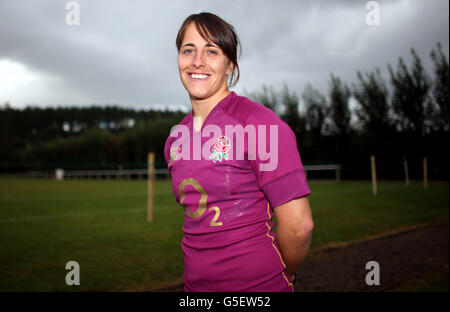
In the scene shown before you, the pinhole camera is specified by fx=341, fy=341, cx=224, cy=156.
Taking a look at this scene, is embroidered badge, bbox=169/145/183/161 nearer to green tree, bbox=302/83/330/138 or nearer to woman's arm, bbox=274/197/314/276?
woman's arm, bbox=274/197/314/276

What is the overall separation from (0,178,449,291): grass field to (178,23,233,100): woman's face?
3.47 meters

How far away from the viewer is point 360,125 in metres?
31.6

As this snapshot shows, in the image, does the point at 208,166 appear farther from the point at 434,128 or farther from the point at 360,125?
the point at 360,125

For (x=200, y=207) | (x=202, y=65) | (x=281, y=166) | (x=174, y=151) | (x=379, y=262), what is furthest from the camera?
(x=379, y=262)

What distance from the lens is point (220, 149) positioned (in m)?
1.23

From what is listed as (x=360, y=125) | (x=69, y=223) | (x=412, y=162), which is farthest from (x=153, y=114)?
(x=69, y=223)

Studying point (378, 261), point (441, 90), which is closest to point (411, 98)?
point (441, 90)

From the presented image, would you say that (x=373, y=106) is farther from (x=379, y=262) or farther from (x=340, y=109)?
(x=379, y=262)

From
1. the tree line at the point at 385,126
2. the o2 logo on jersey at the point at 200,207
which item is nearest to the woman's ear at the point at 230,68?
the o2 logo on jersey at the point at 200,207

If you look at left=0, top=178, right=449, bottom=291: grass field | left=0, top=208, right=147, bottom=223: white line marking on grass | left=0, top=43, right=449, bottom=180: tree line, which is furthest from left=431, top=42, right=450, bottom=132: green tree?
left=0, top=208, right=147, bottom=223: white line marking on grass

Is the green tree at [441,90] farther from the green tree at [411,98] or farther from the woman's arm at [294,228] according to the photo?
the woman's arm at [294,228]

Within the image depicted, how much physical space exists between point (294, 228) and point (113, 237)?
6.52 m
